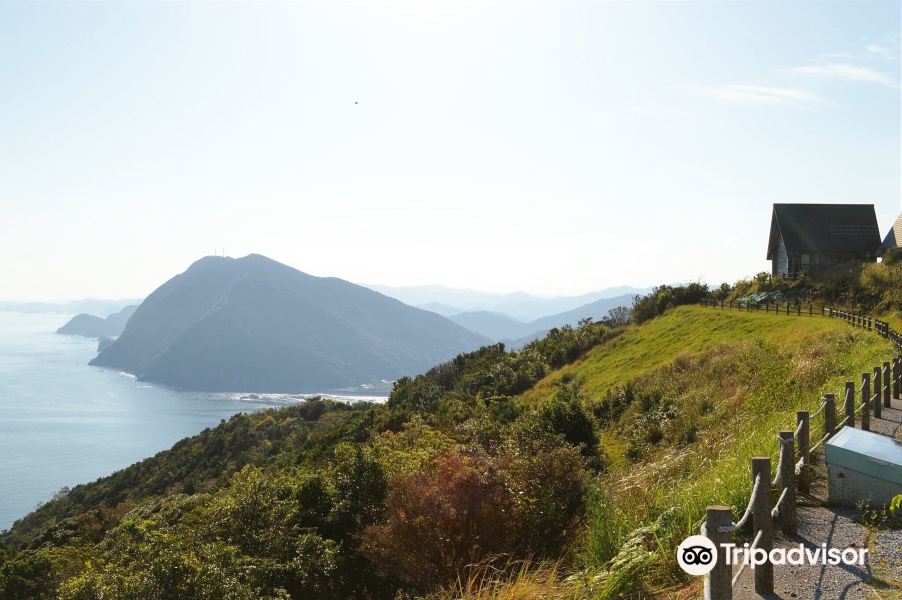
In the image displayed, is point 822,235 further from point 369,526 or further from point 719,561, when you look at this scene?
point 719,561

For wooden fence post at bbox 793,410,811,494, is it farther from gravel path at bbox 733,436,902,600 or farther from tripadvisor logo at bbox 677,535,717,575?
tripadvisor logo at bbox 677,535,717,575

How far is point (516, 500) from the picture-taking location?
9.57 metres

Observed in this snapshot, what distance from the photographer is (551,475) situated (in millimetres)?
9875

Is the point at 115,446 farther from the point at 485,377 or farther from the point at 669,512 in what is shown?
the point at 669,512

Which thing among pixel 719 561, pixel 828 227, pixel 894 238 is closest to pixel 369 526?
pixel 719 561

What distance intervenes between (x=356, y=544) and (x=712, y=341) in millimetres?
23850

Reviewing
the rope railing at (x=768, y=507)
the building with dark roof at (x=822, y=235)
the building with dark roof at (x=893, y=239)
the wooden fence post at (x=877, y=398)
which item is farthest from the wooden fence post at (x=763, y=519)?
the building with dark roof at (x=822, y=235)

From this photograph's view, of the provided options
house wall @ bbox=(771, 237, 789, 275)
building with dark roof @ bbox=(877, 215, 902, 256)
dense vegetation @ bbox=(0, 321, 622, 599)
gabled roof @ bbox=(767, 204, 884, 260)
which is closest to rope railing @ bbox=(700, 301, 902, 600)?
dense vegetation @ bbox=(0, 321, 622, 599)

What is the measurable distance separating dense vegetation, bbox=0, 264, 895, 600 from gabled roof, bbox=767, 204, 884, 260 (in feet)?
53.2

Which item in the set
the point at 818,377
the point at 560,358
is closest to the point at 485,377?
the point at 560,358

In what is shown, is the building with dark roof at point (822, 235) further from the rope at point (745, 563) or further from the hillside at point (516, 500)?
the rope at point (745, 563)

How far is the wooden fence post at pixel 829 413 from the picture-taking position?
8.16m

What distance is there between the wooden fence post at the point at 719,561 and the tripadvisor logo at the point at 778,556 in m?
0.13

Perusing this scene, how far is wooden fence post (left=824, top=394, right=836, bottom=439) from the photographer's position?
8.16 m
